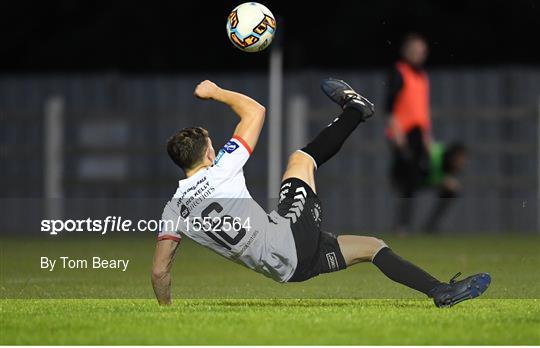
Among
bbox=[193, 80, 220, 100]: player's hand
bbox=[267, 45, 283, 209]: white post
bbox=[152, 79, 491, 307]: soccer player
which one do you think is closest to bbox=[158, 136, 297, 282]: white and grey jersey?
bbox=[152, 79, 491, 307]: soccer player

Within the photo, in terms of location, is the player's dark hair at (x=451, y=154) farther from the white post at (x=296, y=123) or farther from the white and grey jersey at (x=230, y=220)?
the white and grey jersey at (x=230, y=220)

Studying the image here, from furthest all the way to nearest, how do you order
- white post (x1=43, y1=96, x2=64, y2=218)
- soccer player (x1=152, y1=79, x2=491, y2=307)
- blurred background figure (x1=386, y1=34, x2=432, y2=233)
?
white post (x1=43, y1=96, x2=64, y2=218) < blurred background figure (x1=386, y1=34, x2=432, y2=233) < soccer player (x1=152, y1=79, x2=491, y2=307)

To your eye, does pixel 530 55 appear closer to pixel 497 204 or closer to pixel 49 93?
pixel 497 204

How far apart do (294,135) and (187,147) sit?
36.9 ft

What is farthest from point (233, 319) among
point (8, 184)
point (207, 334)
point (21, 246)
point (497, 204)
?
point (8, 184)

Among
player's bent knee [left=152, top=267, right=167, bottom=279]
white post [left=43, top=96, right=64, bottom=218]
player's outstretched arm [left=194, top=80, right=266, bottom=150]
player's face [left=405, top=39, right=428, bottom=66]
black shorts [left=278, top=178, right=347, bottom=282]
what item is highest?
player's outstretched arm [left=194, top=80, right=266, bottom=150]

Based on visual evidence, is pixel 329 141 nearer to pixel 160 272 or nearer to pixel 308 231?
pixel 308 231

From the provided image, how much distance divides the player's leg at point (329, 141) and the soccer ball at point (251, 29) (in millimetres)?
1181

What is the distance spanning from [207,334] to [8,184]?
47.6 ft

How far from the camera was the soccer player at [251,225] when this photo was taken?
8.35 metres

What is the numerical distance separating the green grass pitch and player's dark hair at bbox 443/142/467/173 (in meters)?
5.18

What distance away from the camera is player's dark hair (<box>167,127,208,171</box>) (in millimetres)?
8352

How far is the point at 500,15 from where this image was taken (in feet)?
76.9

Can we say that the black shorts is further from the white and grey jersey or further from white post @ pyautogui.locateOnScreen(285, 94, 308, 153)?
white post @ pyautogui.locateOnScreen(285, 94, 308, 153)
